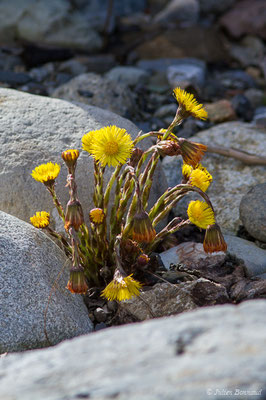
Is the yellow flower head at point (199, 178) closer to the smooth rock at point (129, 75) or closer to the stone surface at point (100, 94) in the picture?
the stone surface at point (100, 94)

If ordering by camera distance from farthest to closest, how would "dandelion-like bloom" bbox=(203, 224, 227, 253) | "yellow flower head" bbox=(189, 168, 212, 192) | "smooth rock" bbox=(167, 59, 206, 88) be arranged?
1. "smooth rock" bbox=(167, 59, 206, 88)
2. "yellow flower head" bbox=(189, 168, 212, 192)
3. "dandelion-like bloom" bbox=(203, 224, 227, 253)

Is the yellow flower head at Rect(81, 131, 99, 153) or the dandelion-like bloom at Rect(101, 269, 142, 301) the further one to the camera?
the yellow flower head at Rect(81, 131, 99, 153)

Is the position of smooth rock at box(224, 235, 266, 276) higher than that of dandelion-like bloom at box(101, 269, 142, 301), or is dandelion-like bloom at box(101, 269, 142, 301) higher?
dandelion-like bloom at box(101, 269, 142, 301)

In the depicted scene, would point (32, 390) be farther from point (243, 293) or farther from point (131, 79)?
point (131, 79)

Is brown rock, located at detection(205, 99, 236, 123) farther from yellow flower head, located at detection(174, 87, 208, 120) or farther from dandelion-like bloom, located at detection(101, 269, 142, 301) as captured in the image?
dandelion-like bloom, located at detection(101, 269, 142, 301)

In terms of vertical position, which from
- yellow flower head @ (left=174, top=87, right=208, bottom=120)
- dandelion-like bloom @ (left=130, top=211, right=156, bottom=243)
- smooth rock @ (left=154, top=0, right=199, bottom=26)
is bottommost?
smooth rock @ (left=154, top=0, right=199, bottom=26)

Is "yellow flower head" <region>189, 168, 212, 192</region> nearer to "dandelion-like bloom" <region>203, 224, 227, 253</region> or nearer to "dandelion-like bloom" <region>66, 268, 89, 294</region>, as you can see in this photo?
"dandelion-like bloom" <region>203, 224, 227, 253</region>

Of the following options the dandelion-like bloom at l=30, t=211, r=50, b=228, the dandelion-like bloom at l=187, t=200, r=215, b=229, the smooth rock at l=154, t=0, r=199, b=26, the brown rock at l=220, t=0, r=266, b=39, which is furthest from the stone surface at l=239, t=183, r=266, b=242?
the smooth rock at l=154, t=0, r=199, b=26

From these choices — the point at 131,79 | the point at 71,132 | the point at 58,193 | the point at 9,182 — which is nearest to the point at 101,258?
the point at 58,193

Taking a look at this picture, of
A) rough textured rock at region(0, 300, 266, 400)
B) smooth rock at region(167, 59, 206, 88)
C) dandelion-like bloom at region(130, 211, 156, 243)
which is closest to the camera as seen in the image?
rough textured rock at region(0, 300, 266, 400)
